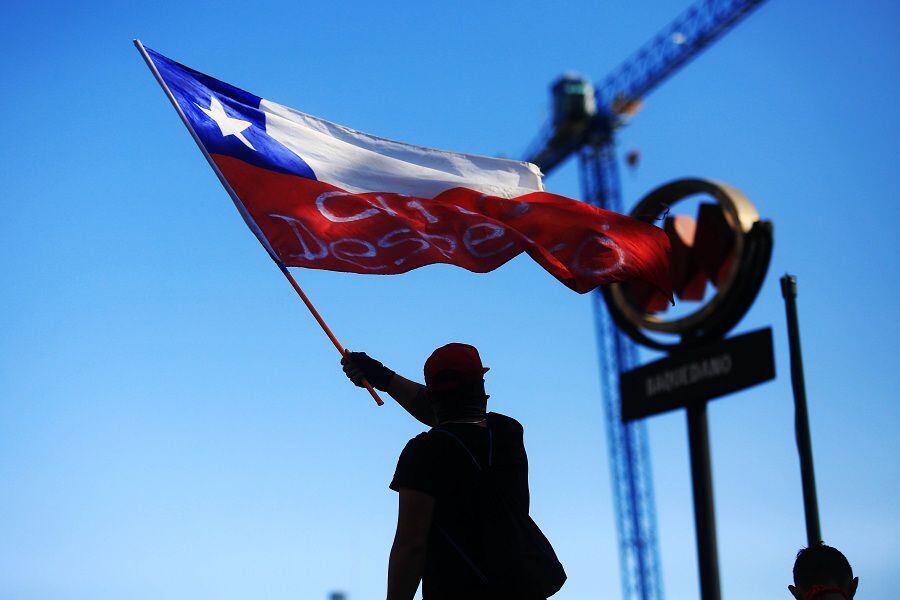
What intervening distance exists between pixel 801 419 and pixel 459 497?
368cm

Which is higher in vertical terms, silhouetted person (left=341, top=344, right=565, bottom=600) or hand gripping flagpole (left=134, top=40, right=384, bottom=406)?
hand gripping flagpole (left=134, top=40, right=384, bottom=406)

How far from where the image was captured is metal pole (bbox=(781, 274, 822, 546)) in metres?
7.11

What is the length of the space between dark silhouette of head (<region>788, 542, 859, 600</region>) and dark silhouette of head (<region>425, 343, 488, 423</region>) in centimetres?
133

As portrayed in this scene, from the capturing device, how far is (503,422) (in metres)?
4.83

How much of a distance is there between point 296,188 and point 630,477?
43820 mm

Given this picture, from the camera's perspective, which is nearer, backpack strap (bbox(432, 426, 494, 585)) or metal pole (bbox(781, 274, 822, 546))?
backpack strap (bbox(432, 426, 494, 585))

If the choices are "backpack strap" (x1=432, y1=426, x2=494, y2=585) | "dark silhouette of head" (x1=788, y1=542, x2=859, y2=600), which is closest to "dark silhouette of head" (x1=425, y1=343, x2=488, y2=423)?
"backpack strap" (x1=432, y1=426, x2=494, y2=585)

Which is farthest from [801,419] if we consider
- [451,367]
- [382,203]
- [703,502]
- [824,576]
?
[703,502]

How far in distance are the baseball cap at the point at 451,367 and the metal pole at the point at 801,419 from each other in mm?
3231

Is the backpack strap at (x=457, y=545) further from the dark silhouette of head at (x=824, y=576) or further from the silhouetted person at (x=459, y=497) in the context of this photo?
the dark silhouette of head at (x=824, y=576)

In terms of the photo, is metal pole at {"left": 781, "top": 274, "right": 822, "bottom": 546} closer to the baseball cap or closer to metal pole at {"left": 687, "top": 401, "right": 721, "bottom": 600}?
the baseball cap

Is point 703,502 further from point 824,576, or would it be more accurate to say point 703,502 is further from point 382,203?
point 824,576

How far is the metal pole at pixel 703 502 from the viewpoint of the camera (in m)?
15.4

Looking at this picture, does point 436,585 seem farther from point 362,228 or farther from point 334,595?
point 334,595
